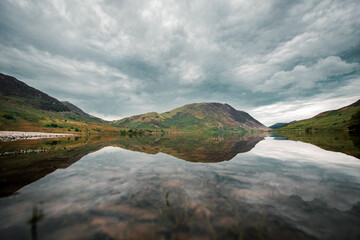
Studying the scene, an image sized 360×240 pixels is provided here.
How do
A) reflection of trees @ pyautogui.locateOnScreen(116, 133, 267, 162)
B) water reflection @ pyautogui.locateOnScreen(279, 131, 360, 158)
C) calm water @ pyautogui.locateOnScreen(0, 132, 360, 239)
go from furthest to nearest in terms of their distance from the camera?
water reflection @ pyautogui.locateOnScreen(279, 131, 360, 158), reflection of trees @ pyautogui.locateOnScreen(116, 133, 267, 162), calm water @ pyautogui.locateOnScreen(0, 132, 360, 239)

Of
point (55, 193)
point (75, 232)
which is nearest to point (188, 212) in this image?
point (75, 232)

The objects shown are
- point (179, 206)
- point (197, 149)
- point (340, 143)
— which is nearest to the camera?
point (179, 206)

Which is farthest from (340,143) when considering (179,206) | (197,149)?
(179,206)

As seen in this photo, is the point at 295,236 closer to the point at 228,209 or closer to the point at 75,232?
the point at 228,209

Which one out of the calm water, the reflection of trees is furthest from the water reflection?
the calm water

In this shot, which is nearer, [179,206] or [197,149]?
[179,206]

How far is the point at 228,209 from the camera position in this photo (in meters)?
7.22

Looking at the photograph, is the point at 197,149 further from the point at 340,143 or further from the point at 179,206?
the point at 340,143

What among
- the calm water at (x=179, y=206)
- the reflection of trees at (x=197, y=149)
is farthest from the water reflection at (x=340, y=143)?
the calm water at (x=179, y=206)

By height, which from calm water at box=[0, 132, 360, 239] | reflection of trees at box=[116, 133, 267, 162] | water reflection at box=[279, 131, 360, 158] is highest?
water reflection at box=[279, 131, 360, 158]

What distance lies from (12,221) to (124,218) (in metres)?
4.78

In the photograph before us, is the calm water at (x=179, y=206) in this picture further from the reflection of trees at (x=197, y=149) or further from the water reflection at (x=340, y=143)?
the water reflection at (x=340, y=143)

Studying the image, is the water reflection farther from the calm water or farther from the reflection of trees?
the calm water

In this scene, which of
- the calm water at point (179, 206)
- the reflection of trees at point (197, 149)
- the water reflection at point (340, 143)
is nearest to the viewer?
the calm water at point (179, 206)
